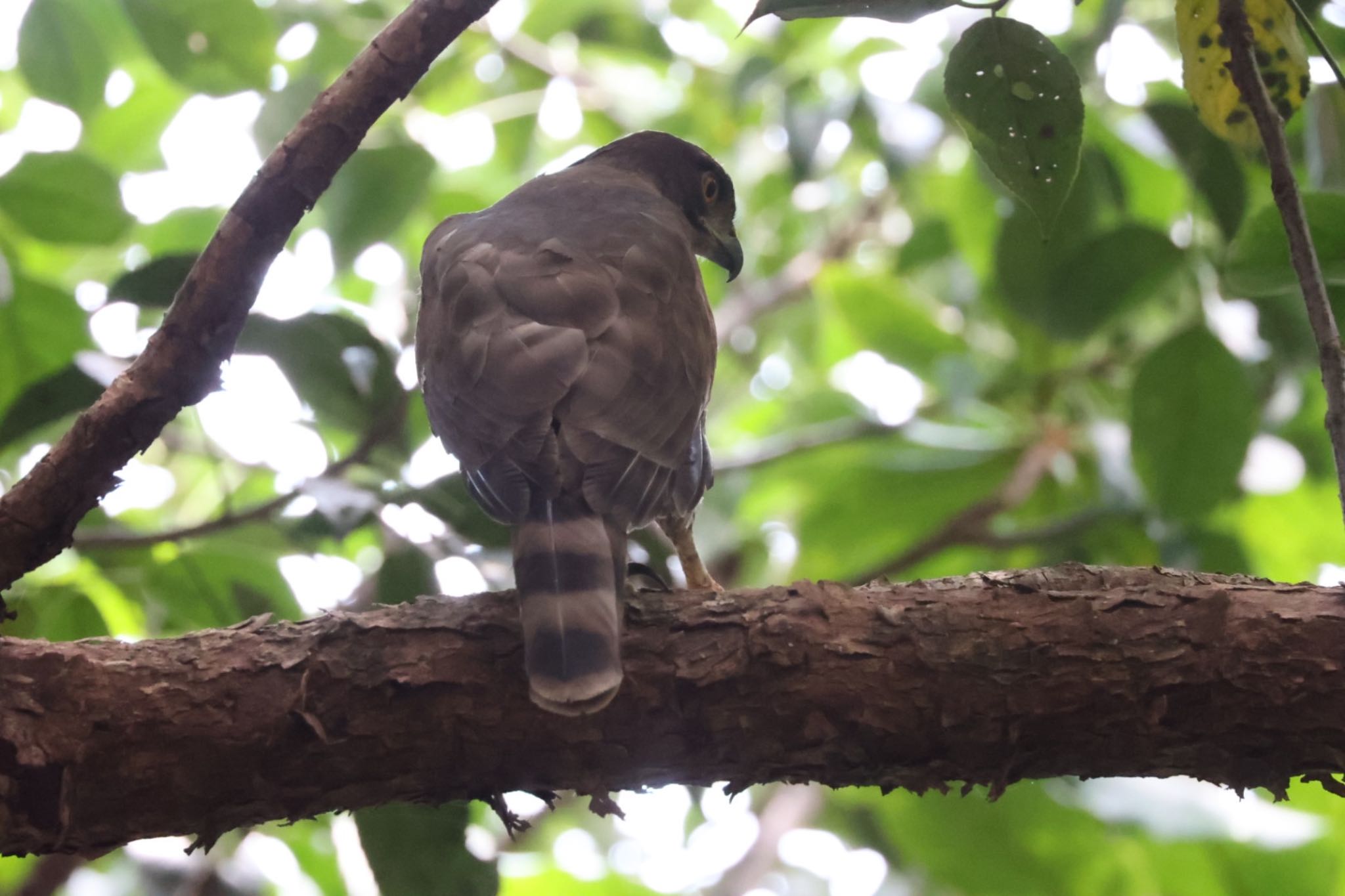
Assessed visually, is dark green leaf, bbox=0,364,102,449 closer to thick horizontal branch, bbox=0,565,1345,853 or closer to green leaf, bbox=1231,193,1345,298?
thick horizontal branch, bbox=0,565,1345,853

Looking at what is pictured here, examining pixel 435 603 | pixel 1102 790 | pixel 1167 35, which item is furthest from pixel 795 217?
pixel 435 603

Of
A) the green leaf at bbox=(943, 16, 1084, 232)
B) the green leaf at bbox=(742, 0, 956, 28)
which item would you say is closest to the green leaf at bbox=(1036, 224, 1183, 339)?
the green leaf at bbox=(943, 16, 1084, 232)

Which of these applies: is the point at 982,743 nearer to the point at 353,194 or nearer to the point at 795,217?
the point at 353,194

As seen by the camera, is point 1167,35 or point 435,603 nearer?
point 435,603

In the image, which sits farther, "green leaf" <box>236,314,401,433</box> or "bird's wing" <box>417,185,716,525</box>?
"green leaf" <box>236,314,401,433</box>

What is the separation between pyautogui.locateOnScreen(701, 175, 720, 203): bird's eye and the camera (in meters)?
4.12

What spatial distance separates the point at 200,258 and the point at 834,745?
1353 mm

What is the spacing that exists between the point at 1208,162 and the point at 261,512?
248 centimetres

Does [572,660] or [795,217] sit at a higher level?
[795,217]

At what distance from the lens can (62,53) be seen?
3518mm

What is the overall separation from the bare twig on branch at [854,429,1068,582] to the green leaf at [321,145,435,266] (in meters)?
2.11

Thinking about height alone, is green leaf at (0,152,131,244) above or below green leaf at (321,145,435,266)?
below

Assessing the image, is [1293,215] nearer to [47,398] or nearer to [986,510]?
[47,398]

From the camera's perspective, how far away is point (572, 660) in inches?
78.2
